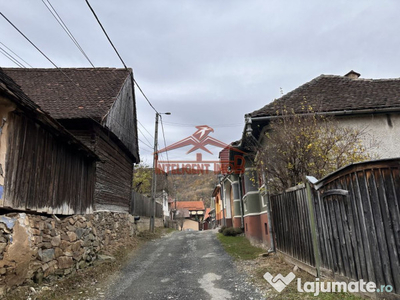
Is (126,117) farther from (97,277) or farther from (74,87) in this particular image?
(97,277)

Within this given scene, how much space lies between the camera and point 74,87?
37.2ft

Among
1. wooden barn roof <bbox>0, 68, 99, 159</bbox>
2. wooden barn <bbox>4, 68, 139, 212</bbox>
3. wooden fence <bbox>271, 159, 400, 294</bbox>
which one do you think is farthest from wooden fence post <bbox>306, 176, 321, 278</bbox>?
wooden barn <bbox>4, 68, 139, 212</bbox>

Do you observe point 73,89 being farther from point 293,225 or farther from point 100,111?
point 293,225

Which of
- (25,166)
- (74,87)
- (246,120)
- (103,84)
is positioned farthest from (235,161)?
(25,166)

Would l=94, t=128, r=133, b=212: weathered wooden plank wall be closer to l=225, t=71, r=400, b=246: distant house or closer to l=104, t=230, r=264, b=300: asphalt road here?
l=104, t=230, r=264, b=300: asphalt road

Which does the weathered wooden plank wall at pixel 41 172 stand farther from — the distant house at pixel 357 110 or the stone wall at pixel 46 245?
the distant house at pixel 357 110

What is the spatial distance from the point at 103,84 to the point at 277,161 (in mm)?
8586

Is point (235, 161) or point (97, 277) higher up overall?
point (235, 161)

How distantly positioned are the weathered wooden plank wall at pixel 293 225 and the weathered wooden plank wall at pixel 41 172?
5.73m

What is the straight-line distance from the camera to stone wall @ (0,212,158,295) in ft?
15.4

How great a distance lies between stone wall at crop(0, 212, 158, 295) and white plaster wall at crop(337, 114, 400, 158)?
336 inches

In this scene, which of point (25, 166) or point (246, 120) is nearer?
Answer: point (25, 166)

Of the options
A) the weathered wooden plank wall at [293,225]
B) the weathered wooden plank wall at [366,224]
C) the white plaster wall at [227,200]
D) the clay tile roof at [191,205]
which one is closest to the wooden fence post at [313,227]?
the weathered wooden plank wall at [293,225]

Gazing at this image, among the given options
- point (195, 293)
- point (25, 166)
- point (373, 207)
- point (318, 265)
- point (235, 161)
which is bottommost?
point (195, 293)
